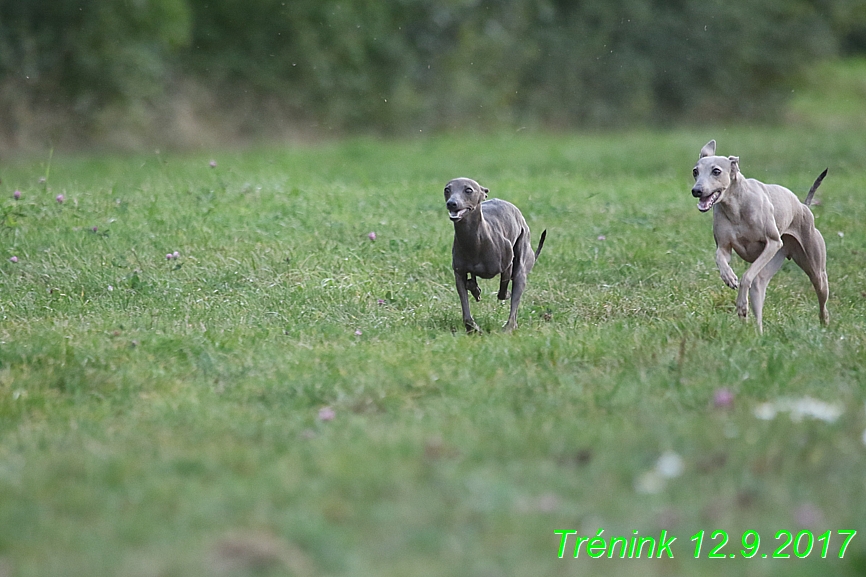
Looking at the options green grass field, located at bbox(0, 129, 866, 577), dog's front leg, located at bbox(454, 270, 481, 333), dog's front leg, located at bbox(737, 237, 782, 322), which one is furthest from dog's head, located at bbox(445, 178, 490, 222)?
dog's front leg, located at bbox(737, 237, 782, 322)

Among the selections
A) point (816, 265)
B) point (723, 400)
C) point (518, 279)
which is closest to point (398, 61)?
point (816, 265)

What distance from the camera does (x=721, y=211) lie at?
26.0 ft

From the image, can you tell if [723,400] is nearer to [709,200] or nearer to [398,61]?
[709,200]

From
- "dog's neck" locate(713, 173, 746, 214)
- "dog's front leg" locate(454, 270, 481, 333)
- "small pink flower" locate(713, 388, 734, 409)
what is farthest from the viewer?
"dog's neck" locate(713, 173, 746, 214)

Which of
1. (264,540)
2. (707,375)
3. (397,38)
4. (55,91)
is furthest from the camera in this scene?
(397,38)

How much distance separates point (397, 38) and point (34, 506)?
78.0ft

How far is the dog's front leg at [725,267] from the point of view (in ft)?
24.8

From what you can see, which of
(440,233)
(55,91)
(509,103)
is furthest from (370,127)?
(440,233)

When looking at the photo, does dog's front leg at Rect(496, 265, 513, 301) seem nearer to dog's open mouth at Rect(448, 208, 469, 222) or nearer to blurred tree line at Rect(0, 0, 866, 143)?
dog's open mouth at Rect(448, 208, 469, 222)

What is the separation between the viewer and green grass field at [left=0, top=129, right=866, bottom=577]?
4.02m

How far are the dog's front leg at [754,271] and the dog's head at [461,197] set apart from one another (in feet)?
6.31

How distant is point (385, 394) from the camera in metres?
5.98

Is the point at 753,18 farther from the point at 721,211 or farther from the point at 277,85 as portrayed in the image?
the point at 721,211

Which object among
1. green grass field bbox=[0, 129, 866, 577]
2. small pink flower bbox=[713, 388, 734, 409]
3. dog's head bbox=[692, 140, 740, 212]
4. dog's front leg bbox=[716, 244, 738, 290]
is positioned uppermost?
dog's head bbox=[692, 140, 740, 212]
